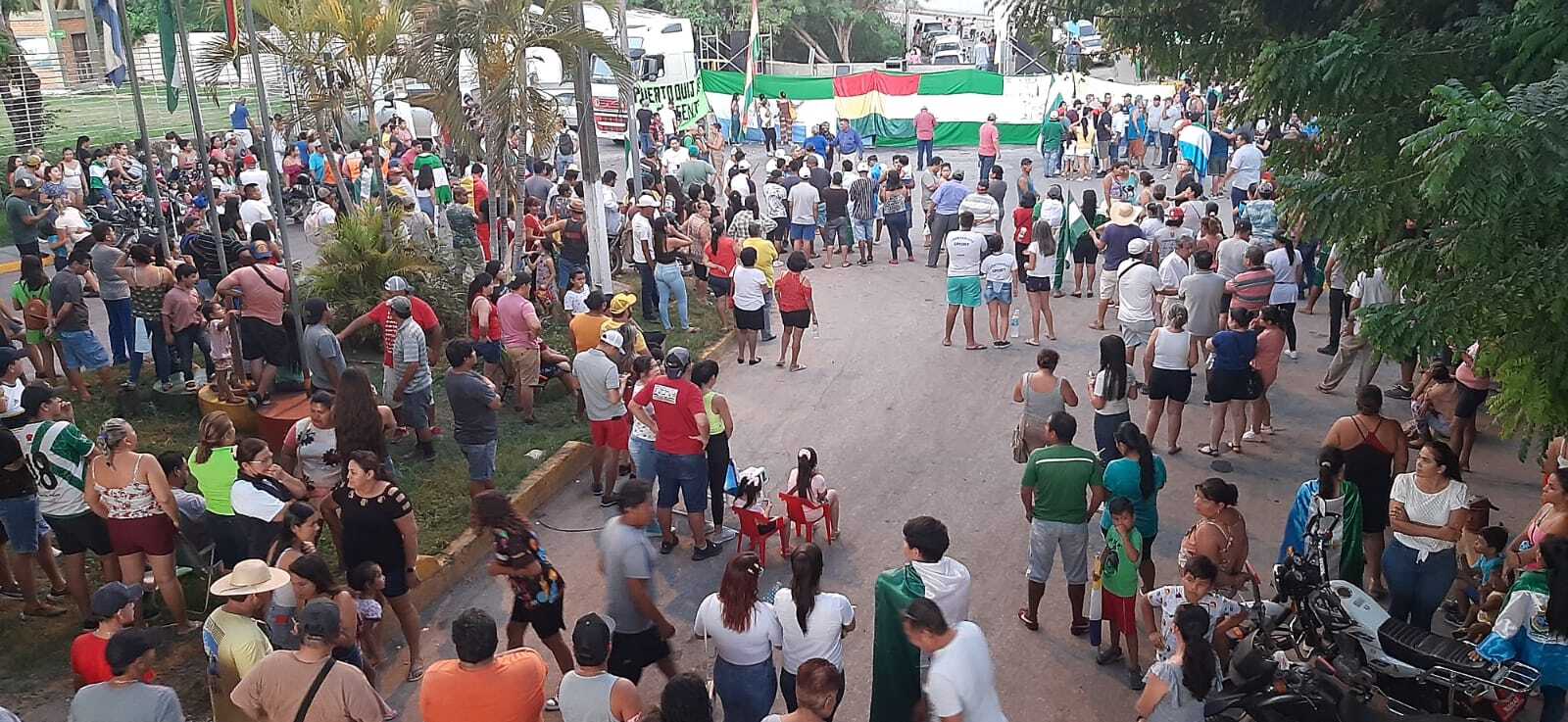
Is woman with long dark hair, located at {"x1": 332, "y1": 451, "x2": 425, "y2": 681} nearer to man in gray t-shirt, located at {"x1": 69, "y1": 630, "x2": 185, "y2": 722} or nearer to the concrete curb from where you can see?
the concrete curb

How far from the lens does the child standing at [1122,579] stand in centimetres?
657

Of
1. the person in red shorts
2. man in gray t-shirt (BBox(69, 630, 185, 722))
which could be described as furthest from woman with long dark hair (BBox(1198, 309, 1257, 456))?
man in gray t-shirt (BBox(69, 630, 185, 722))

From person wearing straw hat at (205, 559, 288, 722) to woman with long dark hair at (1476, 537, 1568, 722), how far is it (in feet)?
19.4

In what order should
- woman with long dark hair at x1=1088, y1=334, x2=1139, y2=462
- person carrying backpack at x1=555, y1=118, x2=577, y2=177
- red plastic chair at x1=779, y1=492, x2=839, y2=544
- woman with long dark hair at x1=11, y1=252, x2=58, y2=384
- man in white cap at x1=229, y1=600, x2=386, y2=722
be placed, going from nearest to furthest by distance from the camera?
man in white cap at x1=229, y1=600, x2=386, y2=722 → red plastic chair at x1=779, y1=492, x2=839, y2=544 → woman with long dark hair at x1=1088, y1=334, x2=1139, y2=462 → woman with long dark hair at x1=11, y1=252, x2=58, y2=384 → person carrying backpack at x1=555, y1=118, x2=577, y2=177

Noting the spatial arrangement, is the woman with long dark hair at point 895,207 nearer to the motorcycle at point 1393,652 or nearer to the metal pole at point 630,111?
the metal pole at point 630,111

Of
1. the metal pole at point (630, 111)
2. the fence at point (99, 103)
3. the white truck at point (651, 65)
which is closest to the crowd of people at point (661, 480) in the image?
the metal pole at point (630, 111)

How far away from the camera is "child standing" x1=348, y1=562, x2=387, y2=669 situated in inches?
249

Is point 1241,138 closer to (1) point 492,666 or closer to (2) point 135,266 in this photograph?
(2) point 135,266

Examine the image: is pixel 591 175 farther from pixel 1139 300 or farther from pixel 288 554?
pixel 288 554

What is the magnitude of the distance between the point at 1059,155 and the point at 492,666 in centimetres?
2328

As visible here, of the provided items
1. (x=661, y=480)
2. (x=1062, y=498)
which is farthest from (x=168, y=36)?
(x=1062, y=498)

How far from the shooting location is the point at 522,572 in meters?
6.27

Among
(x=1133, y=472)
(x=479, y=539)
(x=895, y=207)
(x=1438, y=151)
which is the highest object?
(x=1438, y=151)

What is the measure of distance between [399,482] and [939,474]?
14.1 feet
